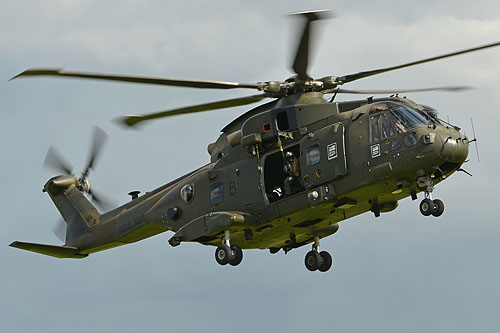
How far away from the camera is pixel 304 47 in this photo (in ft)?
77.3

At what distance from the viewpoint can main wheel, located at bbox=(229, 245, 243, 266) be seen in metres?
26.3

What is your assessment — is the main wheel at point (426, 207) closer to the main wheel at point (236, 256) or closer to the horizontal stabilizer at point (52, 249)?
the main wheel at point (236, 256)

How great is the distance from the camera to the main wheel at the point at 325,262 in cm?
2834

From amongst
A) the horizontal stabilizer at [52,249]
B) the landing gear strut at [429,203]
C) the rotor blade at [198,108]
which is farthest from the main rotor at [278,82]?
the horizontal stabilizer at [52,249]

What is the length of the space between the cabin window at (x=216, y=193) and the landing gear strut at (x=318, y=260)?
3436 mm

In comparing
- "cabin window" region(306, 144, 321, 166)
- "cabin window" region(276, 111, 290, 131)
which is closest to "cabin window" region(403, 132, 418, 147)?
"cabin window" region(306, 144, 321, 166)

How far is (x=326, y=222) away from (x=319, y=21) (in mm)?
7053

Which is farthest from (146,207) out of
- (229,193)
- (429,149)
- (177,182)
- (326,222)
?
(429,149)

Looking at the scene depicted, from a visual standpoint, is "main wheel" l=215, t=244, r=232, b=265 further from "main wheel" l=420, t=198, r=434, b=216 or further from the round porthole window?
"main wheel" l=420, t=198, r=434, b=216

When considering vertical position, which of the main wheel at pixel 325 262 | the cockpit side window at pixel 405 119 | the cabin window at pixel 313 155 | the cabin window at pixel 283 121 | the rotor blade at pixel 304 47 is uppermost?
the rotor blade at pixel 304 47

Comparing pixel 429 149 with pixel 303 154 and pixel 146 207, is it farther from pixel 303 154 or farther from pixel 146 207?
pixel 146 207

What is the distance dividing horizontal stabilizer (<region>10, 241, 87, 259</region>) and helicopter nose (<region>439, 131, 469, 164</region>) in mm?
13443

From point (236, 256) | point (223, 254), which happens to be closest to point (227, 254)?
point (223, 254)

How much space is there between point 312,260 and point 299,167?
3892 millimetres
